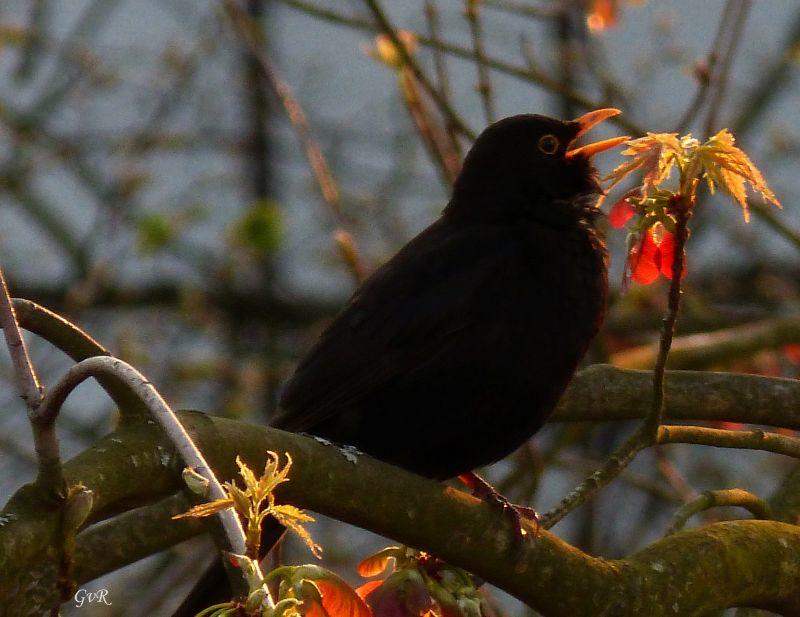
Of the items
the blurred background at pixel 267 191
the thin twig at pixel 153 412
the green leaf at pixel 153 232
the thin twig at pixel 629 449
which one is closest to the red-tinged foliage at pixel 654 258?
the thin twig at pixel 629 449

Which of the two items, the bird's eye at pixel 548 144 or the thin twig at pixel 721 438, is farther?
the bird's eye at pixel 548 144

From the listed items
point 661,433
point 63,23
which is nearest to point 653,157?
point 661,433

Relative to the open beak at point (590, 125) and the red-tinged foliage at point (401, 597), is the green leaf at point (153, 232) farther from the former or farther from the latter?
the red-tinged foliage at point (401, 597)

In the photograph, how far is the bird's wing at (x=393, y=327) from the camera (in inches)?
138

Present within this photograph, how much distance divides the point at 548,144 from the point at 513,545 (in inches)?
60.0

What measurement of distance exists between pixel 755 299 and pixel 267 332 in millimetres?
2666

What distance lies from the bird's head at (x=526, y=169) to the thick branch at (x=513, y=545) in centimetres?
118

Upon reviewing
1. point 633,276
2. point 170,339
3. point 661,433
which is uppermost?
point 633,276

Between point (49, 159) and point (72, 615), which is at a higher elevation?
point (49, 159)

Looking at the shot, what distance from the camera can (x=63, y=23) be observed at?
10.0 metres

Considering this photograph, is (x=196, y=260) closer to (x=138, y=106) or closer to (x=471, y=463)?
(x=138, y=106)

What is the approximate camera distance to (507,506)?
2.92 m

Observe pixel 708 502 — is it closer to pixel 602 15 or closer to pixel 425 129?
pixel 425 129

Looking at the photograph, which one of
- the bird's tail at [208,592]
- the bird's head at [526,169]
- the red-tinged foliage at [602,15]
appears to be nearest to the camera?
the bird's tail at [208,592]
